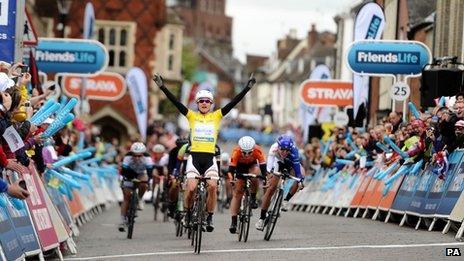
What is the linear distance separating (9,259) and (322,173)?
79.6 feet

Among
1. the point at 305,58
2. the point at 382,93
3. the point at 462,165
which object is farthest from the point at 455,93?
the point at 305,58

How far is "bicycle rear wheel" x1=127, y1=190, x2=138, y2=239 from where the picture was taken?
22969mm

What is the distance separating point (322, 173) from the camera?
3844 cm

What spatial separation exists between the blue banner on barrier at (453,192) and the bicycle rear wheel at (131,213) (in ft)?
16.6

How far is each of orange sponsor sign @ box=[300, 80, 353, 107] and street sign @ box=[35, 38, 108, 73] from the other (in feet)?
43.6

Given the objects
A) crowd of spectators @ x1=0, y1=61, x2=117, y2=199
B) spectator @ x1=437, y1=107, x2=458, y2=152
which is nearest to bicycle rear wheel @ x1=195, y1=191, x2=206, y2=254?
crowd of spectators @ x1=0, y1=61, x2=117, y2=199

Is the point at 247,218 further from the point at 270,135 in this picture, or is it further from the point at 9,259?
the point at 270,135

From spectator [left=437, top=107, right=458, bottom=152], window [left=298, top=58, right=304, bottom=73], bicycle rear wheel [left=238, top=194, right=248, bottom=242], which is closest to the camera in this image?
bicycle rear wheel [left=238, top=194, right=248, bottom=242]

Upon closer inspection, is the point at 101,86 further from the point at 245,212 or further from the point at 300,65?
the point at 300,65

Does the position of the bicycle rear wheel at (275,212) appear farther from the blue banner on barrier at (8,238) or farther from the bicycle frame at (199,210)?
the blue banner on barrier at (8,238)

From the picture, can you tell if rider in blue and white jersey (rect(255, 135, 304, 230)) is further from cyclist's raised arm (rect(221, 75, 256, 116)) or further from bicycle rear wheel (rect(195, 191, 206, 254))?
bicycle rear wheel (rect(195, 191, 206, 254))

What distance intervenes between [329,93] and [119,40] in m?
40.1

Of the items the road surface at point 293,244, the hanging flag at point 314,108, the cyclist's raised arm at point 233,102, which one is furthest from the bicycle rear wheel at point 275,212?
the hanging flag at point 314,108

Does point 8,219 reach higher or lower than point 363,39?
lower
